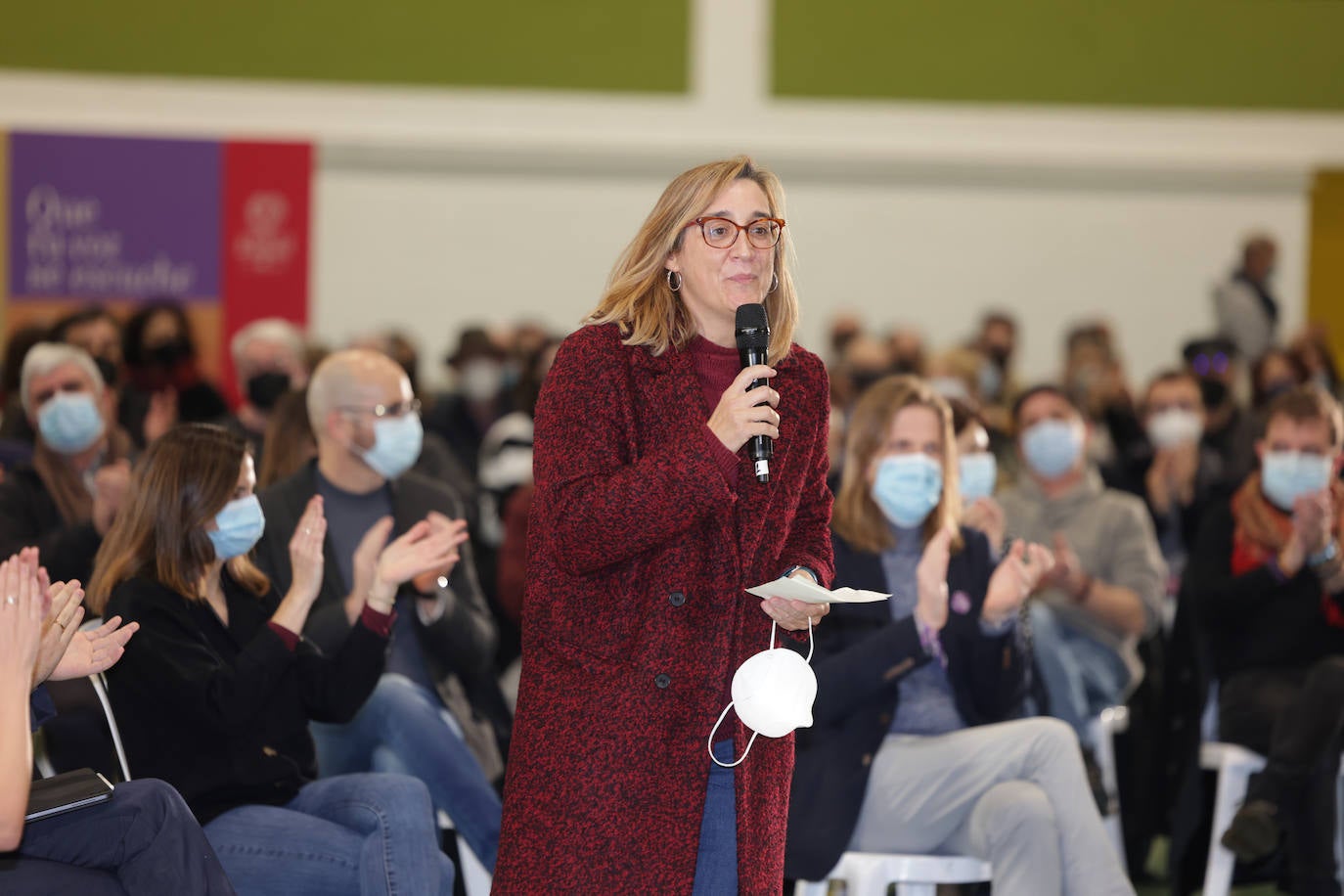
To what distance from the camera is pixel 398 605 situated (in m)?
3.94

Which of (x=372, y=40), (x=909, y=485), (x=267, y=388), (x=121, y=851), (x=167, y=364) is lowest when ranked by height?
(x=121, y=851)

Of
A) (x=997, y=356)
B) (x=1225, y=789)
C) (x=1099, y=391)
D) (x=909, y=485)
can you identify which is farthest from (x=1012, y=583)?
(x=997, y=356)

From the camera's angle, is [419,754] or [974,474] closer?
[419,754]

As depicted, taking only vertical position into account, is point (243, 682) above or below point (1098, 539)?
below

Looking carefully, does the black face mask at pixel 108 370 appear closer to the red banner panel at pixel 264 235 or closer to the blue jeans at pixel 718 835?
the blue jeans at pixel 718 835

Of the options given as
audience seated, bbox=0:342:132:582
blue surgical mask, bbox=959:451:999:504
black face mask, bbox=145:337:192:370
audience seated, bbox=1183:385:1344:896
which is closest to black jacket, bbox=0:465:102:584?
audience seated, bbox=0:342:132:582

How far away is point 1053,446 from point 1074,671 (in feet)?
2.74

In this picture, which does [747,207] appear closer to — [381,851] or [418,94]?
[381,851]

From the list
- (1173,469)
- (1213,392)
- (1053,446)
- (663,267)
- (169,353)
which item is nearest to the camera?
(663,267)

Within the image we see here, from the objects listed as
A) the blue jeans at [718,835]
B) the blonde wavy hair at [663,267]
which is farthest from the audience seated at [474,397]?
the blue jeans at [718,835]

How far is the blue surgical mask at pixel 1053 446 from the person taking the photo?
16.8ft

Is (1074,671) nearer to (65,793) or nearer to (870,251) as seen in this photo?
(65,793)

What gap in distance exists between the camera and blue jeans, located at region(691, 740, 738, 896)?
2312 mm

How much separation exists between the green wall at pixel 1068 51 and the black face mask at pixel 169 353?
17.0 ft
